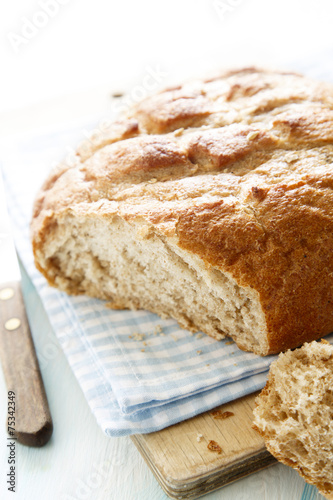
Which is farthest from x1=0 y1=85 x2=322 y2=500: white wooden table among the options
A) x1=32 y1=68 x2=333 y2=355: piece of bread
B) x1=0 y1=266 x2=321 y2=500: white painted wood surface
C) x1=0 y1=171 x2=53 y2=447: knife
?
x1=32 y1=68 x2=333 y2=355: piece of bread

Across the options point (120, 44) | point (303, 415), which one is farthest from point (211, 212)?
point (120, 44)

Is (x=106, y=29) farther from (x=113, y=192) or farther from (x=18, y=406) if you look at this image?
(x=18, y=406)

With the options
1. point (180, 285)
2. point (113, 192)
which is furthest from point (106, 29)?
point (180, 285)

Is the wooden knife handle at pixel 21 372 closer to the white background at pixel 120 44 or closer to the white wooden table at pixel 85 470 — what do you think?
the white wooden table at pixel 85 470

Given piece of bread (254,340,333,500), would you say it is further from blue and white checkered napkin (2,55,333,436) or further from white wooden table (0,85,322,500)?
blue and white checkered napkin (2,55,333,436)

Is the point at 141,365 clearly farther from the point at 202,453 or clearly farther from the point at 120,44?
the point at 120,44
